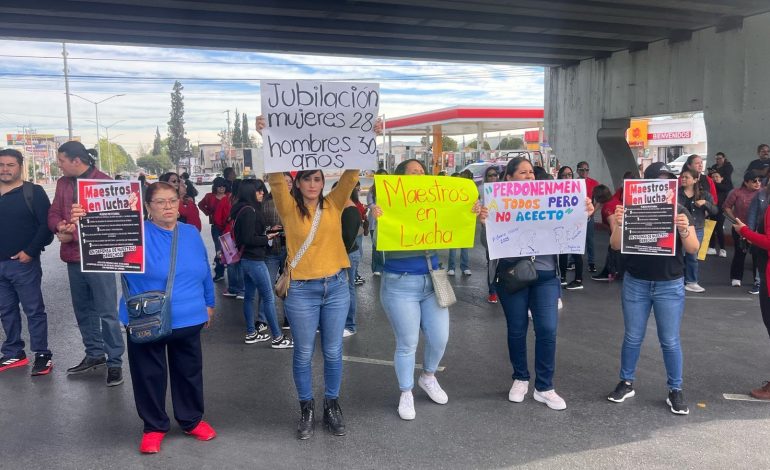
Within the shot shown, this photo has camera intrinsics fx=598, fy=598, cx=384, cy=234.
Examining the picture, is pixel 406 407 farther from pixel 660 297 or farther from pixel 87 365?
pixel 87 365

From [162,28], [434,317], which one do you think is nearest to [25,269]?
[434,317]

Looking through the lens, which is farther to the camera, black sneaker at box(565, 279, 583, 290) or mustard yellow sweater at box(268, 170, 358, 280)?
black sneaker at box(565, 279, 583, 290)

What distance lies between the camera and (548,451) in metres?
3.95

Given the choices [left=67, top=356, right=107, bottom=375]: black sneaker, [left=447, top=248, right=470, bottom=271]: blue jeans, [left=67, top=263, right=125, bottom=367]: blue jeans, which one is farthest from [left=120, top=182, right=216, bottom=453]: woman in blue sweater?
[left=447, top=248, right=470, bottom=271]: blue jeans

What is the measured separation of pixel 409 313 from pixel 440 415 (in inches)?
32.9

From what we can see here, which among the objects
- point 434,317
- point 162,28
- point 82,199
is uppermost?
point 162,28

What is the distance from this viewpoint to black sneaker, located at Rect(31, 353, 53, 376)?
5.55 m

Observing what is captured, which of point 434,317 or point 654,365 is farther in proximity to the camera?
point 654,365

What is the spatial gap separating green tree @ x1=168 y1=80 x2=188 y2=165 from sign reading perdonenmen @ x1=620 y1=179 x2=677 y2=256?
12301 cm

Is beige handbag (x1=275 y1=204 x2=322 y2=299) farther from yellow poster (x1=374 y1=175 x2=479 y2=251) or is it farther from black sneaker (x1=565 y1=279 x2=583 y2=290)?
black sneaker (x1=565 y1=279 x2=583 y2=290)

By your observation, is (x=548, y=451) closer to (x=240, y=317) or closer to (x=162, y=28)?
(x=240, y=317)

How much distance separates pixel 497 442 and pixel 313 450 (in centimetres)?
125

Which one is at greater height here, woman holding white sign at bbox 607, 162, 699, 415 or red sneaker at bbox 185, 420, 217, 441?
woman holding white sign at bbox 607, 162, 699, 415

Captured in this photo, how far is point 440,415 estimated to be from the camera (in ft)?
14.8
